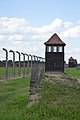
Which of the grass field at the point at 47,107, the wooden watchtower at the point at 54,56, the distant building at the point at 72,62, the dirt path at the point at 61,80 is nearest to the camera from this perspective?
the grass field at the point at 47,107

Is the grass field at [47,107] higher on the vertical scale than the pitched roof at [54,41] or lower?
lower

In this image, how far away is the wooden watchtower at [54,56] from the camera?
41844 mm

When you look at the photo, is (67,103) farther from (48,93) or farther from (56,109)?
(48,93)

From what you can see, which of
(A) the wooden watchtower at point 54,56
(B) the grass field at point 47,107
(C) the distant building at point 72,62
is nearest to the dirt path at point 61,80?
(B) the grass field at point 47,107

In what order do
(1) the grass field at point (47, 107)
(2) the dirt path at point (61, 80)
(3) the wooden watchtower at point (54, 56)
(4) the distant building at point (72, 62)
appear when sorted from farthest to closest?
(4) the distant building at point (72, 62) → (3) the wooden watchtower at point (54, 56) → (2) the dirt path at point (61, 80) → (1) the grass field at point (47, 107)

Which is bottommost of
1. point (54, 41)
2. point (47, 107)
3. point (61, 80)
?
point (47, 107)

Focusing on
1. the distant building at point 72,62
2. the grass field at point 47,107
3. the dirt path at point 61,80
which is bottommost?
the grass field at point 47,107

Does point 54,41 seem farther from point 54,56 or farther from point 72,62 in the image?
point 72,62

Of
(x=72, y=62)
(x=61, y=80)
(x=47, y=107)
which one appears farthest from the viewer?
(x=72, y=62)

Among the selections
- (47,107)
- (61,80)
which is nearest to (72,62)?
(61,80)

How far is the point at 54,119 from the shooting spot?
11711 millimetres

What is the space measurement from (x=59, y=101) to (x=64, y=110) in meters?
1.51

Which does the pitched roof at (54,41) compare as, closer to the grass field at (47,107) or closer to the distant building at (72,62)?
the grass field at (47,107)

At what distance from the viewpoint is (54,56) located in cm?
4200
